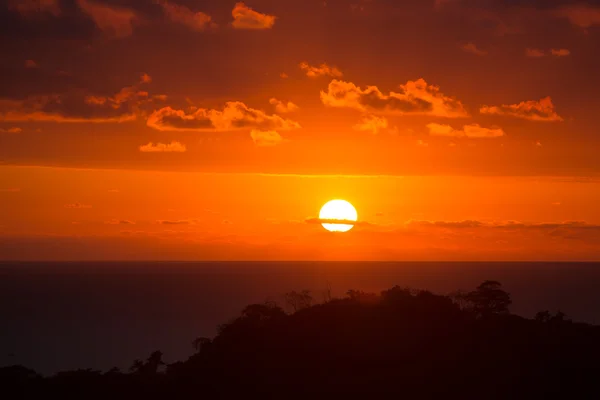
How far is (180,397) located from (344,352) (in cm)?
764

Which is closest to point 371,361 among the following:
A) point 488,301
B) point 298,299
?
point 298,299

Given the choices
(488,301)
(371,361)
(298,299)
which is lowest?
(371,361)

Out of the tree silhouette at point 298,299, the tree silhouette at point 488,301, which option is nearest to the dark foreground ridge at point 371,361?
the tree silhouette at point 488,301

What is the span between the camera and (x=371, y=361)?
36.1 metres

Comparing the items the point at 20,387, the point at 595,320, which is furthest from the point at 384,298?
the point at 595,320

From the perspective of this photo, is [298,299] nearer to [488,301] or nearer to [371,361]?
[488,301]

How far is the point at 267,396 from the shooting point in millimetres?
34000

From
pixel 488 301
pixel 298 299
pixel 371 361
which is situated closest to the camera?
pixel 371 361

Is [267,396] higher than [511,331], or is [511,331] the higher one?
[511,331]

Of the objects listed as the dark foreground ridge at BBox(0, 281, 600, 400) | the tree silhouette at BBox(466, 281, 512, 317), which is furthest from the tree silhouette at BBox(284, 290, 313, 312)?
the tree silhouette at BBox(466, 281, 512, 317)

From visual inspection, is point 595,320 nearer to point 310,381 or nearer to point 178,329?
point 178,329

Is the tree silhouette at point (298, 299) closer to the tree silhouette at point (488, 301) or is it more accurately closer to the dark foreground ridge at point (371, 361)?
the dark foreground ridge at point (371, 361)

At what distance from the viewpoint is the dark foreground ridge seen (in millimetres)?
34031

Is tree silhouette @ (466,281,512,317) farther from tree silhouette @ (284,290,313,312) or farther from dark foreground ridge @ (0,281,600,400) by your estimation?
tree silhouette @ (284,290,313,312)
